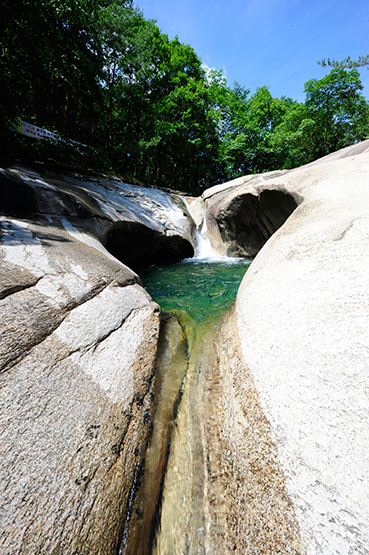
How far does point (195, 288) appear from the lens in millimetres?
4363

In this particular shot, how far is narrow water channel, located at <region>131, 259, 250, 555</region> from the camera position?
1058mm

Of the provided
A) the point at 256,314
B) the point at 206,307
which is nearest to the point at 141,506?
the point at 256,314

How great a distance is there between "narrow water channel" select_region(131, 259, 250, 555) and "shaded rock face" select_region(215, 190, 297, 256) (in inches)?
156

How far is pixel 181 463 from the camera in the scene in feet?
4.39

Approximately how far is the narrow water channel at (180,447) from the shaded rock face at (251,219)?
3970 mm

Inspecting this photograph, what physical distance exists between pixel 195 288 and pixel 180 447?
3.11 metres

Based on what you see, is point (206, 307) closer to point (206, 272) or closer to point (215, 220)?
point (206, 272)

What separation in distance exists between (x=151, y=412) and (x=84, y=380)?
23.0 inches

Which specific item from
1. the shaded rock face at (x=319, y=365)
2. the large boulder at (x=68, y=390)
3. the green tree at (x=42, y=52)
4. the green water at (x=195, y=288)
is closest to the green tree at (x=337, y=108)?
the green tree at (x=42, y=52)

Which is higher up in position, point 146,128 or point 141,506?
point 146,128

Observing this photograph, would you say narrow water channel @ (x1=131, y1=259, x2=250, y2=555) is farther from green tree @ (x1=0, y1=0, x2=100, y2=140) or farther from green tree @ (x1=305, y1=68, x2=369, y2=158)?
green tree @ (x1=305, y1=68, x2=369, y2=158)

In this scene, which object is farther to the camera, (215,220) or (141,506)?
(215,220)

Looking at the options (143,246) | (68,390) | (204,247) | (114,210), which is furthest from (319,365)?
(204,247)

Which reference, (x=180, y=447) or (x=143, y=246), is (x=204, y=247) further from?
(x=180, y=447)
